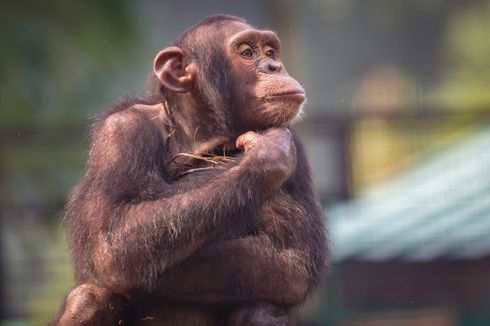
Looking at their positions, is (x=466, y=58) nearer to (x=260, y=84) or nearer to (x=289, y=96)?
(x=260, y=84)

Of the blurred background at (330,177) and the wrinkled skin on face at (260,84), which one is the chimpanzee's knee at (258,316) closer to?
the wrinkled skin on face at (260,84)

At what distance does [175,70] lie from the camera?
805cm

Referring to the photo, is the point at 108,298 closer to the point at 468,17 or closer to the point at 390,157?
the point at 390,157

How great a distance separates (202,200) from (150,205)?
31 centimetres

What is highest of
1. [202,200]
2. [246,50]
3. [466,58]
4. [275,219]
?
[466,58]

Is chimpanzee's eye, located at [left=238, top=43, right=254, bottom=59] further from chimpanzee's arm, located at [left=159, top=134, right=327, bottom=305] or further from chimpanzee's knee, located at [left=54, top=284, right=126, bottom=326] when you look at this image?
chimpanzee's knee, located at [left=54, top=284, right=126, bottom=326]

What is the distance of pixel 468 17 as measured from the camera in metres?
25.0

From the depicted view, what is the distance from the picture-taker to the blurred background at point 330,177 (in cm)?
1537

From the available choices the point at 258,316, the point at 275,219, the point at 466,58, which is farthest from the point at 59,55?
the point at 466,58

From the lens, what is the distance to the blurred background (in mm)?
15367

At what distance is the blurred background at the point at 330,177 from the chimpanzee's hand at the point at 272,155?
7.11m

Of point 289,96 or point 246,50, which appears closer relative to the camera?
point 289,96

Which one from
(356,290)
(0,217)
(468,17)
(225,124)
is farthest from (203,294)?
(468,17)

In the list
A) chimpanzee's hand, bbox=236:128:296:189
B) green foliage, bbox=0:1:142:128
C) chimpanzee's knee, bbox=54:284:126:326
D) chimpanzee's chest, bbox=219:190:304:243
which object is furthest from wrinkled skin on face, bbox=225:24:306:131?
green foliage, bbox=0:1:142:128
